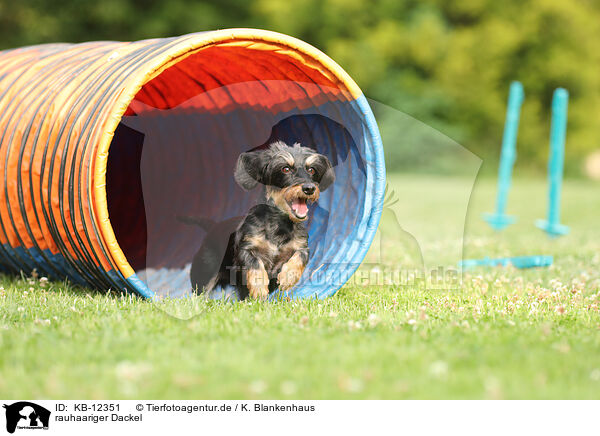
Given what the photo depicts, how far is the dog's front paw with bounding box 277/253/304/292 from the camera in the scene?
4723 millimetres

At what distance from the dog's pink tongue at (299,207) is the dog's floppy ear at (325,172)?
32cm

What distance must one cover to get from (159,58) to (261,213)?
1.32 m

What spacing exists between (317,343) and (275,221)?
5.32 feet

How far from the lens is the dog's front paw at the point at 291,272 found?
4.72 m

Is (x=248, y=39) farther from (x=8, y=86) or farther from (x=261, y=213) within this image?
(x=8, y=86)

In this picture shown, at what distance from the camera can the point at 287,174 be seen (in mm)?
4777

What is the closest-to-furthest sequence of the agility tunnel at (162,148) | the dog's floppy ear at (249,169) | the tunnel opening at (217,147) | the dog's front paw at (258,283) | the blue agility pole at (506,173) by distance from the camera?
the agility tunnel at (162,148) < the dog's front paw at (258,283) < the dog's floppy ear at (249,169) < the tunnel opening at (217,147) < the blue agility pole at (506,173)

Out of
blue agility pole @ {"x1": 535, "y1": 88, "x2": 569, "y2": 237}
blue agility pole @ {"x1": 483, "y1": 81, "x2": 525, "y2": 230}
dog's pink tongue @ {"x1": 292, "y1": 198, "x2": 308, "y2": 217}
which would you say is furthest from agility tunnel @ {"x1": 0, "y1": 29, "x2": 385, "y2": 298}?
blue agility pole @ {"x1": 483, "y1": 81, "x2": 525, "y2": 230}

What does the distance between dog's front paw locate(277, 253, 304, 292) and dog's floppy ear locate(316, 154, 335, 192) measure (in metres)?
0.65

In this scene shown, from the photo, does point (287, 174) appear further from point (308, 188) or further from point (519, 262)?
point (519, 262)
